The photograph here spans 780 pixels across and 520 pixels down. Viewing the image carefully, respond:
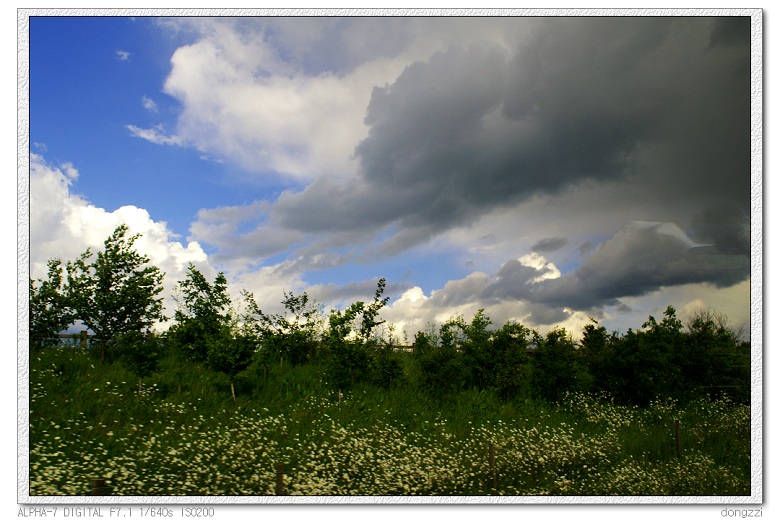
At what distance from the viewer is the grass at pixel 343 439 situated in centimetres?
745

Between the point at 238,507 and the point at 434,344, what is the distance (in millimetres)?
8783

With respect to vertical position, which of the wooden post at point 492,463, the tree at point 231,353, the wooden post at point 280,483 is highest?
the tree at point 231,353

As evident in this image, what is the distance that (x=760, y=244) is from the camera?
746 cm

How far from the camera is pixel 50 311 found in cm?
1104

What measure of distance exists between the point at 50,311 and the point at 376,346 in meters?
8.16

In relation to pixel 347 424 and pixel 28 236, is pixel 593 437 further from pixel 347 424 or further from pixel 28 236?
pixel 28 236

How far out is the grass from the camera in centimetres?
745

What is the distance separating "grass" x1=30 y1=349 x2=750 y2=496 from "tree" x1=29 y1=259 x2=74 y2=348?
1.60 ft

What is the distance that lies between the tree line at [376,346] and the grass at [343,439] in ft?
1.67

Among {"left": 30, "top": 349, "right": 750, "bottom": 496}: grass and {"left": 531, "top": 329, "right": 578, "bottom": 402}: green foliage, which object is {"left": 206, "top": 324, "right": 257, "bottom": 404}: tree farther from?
{"left": 531, "top": 329, "right": 578, "bottom": 402}: green foliage

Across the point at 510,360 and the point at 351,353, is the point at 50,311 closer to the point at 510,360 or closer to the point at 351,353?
the point at 351,353

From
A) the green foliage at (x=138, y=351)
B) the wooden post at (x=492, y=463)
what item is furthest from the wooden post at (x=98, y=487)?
the wooden post at (x=492, y=463)

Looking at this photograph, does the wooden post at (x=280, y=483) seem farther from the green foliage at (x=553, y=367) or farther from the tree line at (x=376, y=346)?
the green foliage at (x=553, y=367)

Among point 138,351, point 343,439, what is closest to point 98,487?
point 343,439
